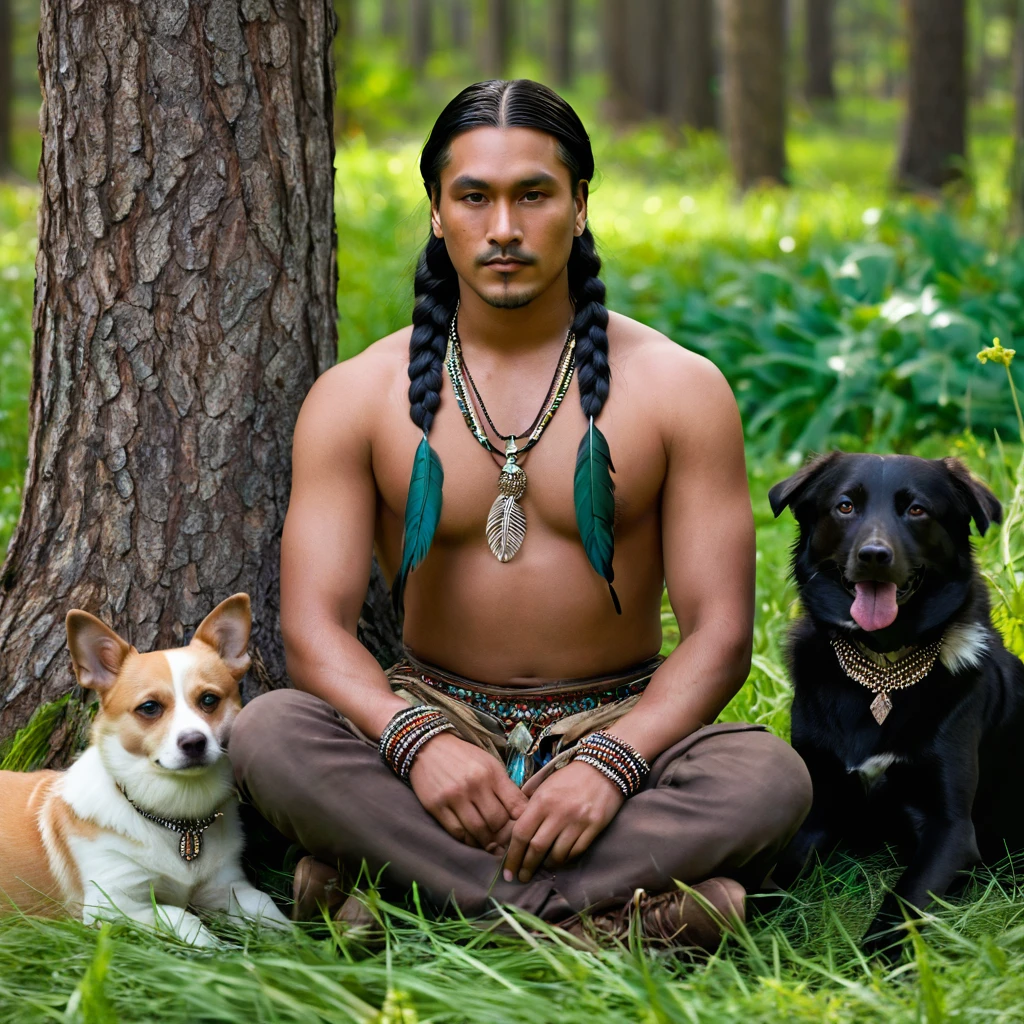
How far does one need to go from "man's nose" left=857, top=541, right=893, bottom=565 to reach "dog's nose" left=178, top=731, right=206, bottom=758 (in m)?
1.59

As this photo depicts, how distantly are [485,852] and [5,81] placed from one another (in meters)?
16.3

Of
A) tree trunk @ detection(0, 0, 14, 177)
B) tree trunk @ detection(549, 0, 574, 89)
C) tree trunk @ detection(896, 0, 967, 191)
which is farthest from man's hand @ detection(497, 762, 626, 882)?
tree trunk @ detection(549, 0, 574, 89)

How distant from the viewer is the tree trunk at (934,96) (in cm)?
1296

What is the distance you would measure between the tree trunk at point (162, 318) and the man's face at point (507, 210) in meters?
0.64

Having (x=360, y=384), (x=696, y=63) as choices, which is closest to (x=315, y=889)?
(x=360, y=384)

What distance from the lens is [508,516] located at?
3.10 metres

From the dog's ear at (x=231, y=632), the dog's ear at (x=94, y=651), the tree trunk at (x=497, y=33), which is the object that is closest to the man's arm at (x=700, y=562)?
the dog's ear at (x=231, y=632)

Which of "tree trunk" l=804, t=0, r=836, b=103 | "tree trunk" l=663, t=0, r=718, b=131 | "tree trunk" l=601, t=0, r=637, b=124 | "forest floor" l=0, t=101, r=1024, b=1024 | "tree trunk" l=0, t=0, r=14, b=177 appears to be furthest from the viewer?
"tree trunk" l=804, t=0, r=836, b=103

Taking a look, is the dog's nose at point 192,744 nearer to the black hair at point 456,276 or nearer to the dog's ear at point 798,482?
the black hair at point 456,276

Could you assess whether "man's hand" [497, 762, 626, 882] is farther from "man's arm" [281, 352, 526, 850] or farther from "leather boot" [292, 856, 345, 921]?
"leather boot" [292, 856, 345, 921]

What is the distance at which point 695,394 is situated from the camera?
10.2 feet

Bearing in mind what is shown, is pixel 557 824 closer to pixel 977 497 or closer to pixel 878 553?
pixel 878 553

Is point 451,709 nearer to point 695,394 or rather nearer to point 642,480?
point 642,480

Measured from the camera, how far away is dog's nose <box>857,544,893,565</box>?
286cm
